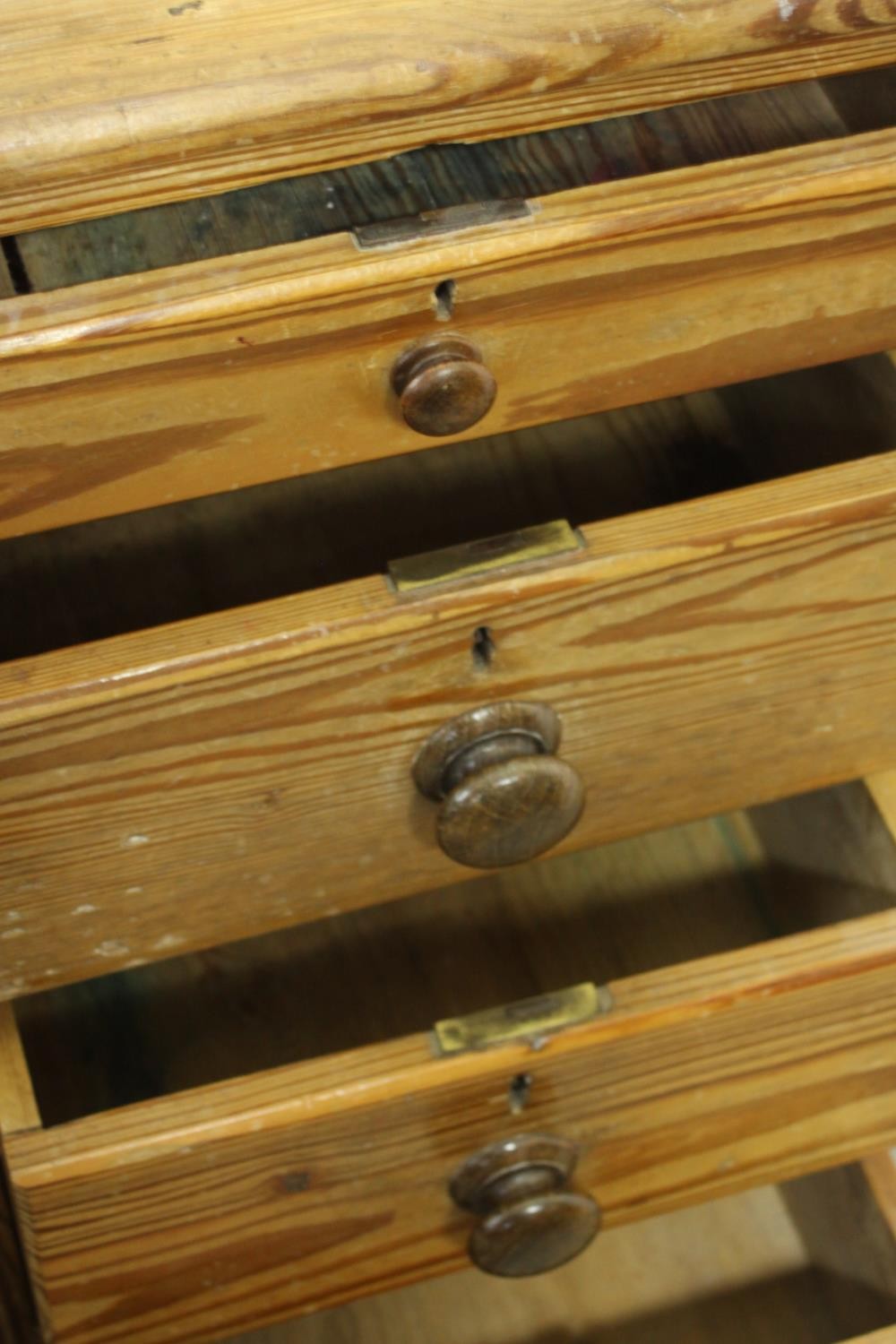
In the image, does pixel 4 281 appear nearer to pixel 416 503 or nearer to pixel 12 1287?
pixel 416 503

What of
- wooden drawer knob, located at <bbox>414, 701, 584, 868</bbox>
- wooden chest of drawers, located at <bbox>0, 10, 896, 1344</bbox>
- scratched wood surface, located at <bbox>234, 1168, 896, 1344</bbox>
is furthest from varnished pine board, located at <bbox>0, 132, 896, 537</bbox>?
scratched wood surface, located at <bbox>234, 1168, 896, 1344</bbox>

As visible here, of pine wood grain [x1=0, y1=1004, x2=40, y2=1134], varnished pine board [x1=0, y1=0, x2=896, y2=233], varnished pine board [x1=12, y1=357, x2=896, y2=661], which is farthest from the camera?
varnished pine board [x1=12, y1=357, x2=896, y2=661]

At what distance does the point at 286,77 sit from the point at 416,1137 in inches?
16.1

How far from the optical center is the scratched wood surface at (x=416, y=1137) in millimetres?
584

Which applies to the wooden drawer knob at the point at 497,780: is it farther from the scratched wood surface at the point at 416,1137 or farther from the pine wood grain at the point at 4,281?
the pine wood grain at the point at 4,281

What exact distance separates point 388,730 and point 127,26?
0.27 metres

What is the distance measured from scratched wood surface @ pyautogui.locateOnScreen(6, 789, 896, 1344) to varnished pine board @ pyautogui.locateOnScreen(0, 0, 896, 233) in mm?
338

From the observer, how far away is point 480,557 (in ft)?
1.87

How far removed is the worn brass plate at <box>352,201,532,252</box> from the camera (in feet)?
1.73

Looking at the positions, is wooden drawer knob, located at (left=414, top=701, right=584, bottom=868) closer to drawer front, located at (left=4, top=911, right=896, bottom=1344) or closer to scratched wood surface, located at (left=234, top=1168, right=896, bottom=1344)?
drawer front, located at (left=4, top=911, right=896, bottom=1344)

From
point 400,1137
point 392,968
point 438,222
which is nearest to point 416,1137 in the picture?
point 400,1137

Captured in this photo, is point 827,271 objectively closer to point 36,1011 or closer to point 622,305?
point 622,305

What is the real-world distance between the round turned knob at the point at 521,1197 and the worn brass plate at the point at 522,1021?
6 cm

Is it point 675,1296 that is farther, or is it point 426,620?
point 675,1296
